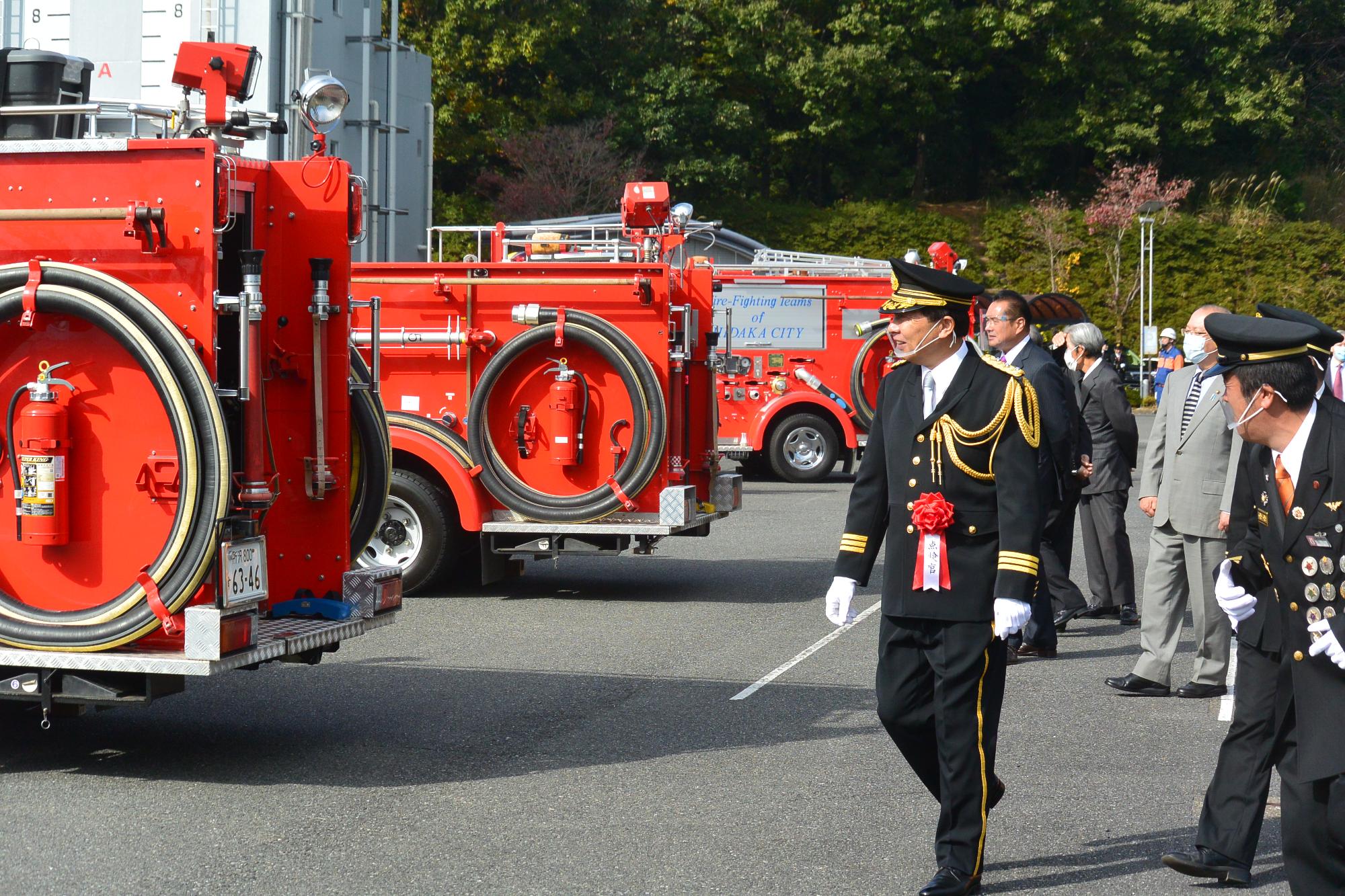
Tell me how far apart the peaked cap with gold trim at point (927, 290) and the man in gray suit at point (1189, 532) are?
2.78 m


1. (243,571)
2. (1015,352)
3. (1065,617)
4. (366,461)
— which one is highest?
(1015,352)

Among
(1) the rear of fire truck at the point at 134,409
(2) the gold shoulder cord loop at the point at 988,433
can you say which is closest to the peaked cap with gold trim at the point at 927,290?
(2) the gold shoulder cord loop at the point at 988,433

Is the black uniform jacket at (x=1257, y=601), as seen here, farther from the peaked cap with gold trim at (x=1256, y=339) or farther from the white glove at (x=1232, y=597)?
the peaked cap with gold trim at (x=1256, y=339)

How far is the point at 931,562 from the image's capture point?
4871mm

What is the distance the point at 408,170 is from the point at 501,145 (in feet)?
26.5

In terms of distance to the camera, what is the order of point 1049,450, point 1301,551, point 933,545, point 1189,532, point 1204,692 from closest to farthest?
point 1301,551
point 933,545
point 1049,450
point 1189,532
point 1204,692

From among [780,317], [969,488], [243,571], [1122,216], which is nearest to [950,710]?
[969,488]

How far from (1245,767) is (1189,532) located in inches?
117

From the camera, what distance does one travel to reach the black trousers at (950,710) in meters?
4.81

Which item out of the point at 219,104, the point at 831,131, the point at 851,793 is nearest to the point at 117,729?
the point at 219,104

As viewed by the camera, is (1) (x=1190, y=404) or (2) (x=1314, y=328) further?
(1) (x=1190, y=404)

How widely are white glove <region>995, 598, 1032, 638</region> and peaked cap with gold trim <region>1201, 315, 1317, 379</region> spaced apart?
892 mm

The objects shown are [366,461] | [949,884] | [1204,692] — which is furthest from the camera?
[1204,692]

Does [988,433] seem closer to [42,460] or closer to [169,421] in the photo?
[169,421]
